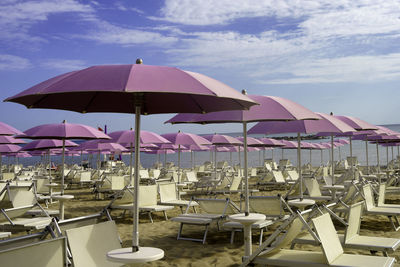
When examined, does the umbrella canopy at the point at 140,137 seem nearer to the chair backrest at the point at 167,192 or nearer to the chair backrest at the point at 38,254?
the chair backrest at the point at 167,192

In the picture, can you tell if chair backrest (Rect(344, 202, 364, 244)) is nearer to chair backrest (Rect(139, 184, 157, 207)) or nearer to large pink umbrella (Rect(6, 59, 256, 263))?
large pink umbrella (Rect(6, 59, 256, 263))

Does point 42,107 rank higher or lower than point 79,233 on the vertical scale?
higher

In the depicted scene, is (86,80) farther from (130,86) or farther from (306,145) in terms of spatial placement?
(306,145)

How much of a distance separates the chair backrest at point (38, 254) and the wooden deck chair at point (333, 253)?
7.29 ft

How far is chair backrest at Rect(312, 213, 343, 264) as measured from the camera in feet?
13.0

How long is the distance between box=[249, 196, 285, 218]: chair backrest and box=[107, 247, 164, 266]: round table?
127 inches

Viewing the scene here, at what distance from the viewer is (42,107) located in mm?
4039

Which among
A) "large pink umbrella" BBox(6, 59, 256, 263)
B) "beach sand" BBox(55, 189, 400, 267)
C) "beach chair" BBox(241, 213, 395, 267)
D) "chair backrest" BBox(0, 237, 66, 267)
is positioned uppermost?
"large pink umbrella" BBox(6, 59, 256, 263)

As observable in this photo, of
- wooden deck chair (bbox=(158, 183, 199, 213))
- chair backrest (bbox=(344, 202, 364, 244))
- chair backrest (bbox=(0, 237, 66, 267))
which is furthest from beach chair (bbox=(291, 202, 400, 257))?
wooden deck chair (bbox=(158, 183, 199, 213))

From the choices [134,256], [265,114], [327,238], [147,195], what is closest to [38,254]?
[134,256]

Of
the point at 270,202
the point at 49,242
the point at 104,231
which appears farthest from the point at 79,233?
the point at 270,202

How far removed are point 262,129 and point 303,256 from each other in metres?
3.27

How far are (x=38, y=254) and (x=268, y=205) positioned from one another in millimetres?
4070

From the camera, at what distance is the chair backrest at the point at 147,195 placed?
853 centimetres
